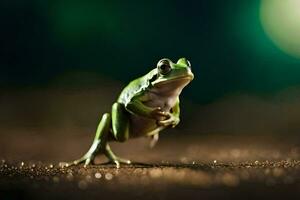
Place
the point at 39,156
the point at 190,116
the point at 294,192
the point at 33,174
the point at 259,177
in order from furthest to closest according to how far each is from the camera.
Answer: the point at 190,116
the point at 39,156
the point at 33,174
the point at 259,177
the point at 294,192

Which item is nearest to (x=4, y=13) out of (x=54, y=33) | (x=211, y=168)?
(x=54, y=33)

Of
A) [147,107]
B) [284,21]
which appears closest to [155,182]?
[147,107]

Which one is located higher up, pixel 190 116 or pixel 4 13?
pixel 4 13

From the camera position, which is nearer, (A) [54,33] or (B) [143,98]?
(B) [143,98]

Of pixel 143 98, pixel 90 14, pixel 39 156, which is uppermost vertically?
pixel 90 14

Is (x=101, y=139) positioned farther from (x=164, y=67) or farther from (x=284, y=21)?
(x=284, y=21)

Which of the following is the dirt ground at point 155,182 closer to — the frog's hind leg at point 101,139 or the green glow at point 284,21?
the frog's hind leg at point 101,139

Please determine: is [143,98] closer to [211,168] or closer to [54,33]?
[211,168]

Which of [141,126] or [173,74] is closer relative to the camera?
[173,74]

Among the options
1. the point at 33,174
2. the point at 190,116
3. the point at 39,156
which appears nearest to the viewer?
the point at 33,174
